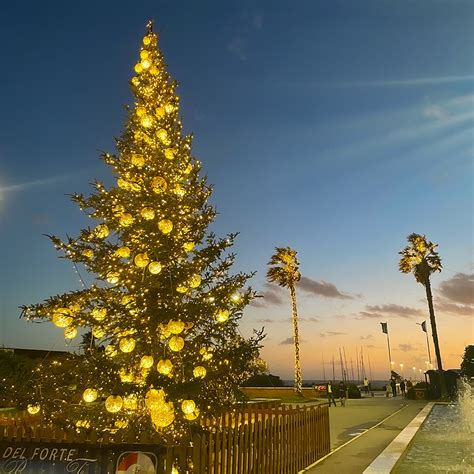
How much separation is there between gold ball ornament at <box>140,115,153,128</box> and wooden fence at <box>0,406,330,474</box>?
633 centimetres

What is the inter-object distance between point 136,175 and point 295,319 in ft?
110

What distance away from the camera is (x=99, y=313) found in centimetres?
875

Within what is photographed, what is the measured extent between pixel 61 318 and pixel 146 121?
4589 mm

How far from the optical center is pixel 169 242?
9055mm

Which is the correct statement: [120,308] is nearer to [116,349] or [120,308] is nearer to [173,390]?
[116,349]

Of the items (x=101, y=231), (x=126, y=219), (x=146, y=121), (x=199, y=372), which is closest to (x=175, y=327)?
(x=199, y=372)

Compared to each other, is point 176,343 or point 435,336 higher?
point 435,336

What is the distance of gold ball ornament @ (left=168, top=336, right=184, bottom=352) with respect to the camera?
26.6ft

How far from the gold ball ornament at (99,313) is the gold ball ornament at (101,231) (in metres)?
1.53

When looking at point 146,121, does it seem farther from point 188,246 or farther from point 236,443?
point 236,443

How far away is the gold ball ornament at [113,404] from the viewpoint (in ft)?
25.4

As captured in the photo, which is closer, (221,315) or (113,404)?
(113,404)

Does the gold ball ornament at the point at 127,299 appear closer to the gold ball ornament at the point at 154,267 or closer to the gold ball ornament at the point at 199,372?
the gold ball ornament at the point at 154,267

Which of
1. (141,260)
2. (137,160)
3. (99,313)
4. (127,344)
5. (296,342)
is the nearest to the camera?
(127,344)
